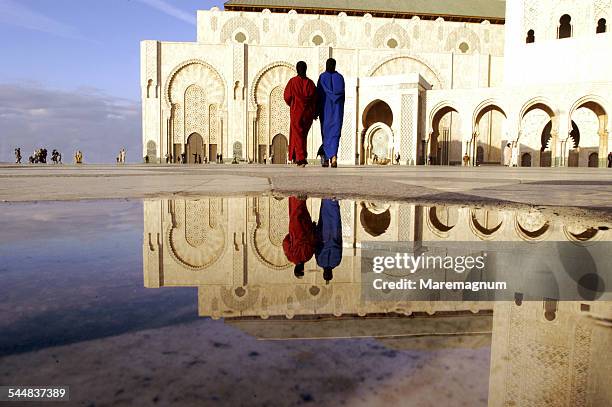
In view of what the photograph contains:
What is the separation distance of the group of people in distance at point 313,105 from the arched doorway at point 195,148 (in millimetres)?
18175

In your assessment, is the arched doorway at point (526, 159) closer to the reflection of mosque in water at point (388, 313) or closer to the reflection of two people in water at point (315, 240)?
the reflection of two people in water at point (315, 240)

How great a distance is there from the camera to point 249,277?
0.89 meters

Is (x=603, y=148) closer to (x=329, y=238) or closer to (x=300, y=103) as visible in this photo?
(x=300, y=103)

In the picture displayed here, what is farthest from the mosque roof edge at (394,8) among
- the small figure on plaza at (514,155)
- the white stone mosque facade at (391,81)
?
the small figure on plaza at (514,155)

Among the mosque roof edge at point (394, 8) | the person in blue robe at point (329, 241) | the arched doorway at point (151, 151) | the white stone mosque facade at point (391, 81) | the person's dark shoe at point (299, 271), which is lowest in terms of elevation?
the person's dark shoe at point (299, 271)

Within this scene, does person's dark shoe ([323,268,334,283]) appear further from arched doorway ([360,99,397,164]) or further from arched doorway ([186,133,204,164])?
arched doorway ([186,133,204,164])

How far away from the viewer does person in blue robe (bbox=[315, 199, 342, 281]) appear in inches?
38.8

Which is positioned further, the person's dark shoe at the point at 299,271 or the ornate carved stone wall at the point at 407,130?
the ornate carved stone wall at the point at 407,130

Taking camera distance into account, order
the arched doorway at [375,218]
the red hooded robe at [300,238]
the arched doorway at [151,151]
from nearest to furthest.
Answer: the red hooded robe at [300,238] < the arched doorway at [375,218] < the arched doorway at [151,151]

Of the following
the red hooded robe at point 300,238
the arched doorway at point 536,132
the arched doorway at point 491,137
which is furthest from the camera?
the arched doorway at point 491,137

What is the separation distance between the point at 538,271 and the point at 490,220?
846 millimetres

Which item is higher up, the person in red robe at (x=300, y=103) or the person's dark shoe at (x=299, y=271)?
the person in red robe at (x=300, y=103)

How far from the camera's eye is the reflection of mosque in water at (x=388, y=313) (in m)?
0.51

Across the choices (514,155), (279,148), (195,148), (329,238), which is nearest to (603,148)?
(514,155)
